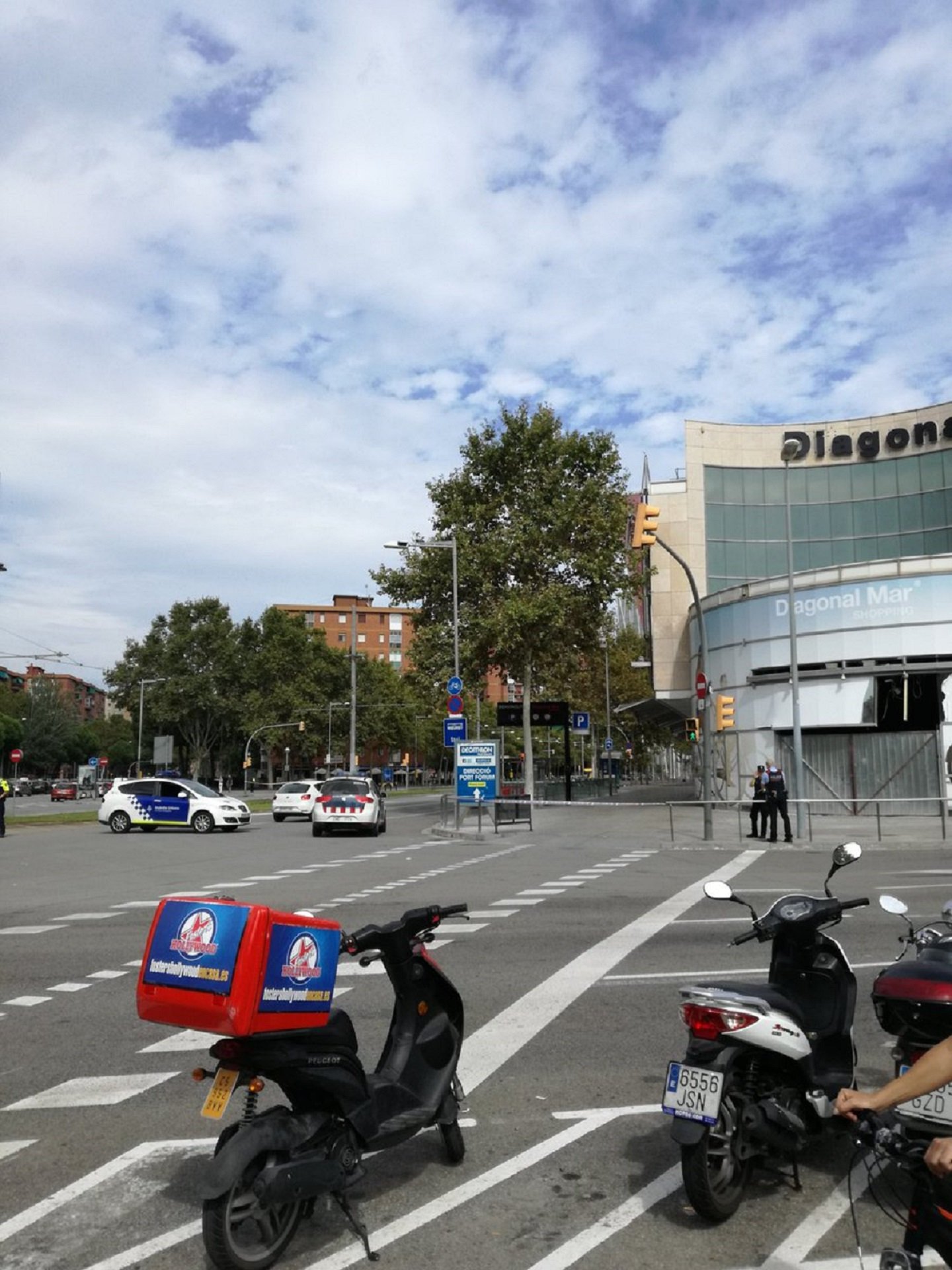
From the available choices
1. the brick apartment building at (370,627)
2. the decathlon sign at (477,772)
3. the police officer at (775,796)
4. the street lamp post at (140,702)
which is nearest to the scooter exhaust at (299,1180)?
the police officer at (775,796)

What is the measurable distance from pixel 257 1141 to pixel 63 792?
232ft

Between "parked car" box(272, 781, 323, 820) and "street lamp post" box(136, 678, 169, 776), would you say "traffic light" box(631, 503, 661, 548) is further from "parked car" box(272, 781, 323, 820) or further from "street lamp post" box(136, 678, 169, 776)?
"street lamp post" box(136, 678, 169, 776)

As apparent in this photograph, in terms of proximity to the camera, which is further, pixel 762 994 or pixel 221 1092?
pixel 762 994

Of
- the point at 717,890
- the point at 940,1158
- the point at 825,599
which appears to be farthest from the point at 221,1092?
the point at 825,599

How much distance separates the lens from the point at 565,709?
140ft

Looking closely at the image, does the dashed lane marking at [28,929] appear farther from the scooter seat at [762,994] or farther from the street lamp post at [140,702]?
the street lamp post at [140,702]

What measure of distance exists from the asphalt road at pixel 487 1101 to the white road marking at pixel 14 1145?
0.01m

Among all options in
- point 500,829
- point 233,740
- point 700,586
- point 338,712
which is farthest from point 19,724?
point 500,829

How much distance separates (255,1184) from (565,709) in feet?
129

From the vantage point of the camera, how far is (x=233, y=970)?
3.54m

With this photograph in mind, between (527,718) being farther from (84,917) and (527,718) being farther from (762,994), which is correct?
(762,994)

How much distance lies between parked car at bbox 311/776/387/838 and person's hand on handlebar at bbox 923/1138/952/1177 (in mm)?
26888

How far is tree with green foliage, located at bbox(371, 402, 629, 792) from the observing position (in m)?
41.2

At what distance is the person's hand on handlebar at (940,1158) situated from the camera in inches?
94.3
